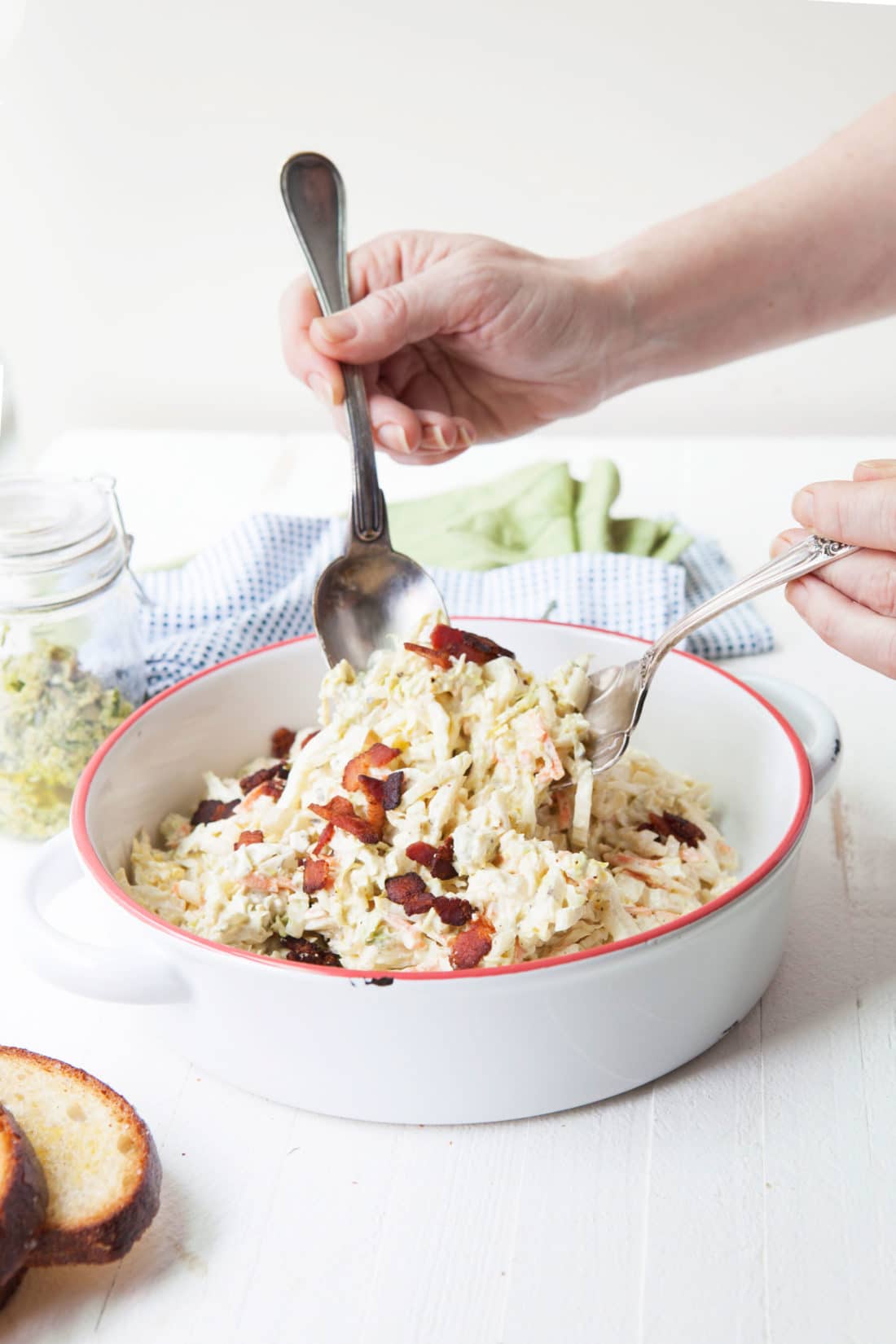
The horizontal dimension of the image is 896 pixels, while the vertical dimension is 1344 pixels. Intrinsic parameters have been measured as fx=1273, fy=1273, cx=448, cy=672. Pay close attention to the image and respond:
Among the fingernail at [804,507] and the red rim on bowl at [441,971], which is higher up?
the fingernail at [804,507]

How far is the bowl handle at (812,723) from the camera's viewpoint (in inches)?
55.2

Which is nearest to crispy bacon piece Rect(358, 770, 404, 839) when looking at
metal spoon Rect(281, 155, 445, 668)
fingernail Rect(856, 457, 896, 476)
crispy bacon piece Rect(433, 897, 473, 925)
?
crispy bacon piece Rect(433, 897, 473, 925)

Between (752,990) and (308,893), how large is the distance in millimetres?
446

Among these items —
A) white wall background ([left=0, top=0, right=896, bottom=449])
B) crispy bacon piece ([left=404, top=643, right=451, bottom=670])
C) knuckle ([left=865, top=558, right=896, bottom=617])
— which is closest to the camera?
knuckle ([left=865, top=558, right=896, bottom=617])

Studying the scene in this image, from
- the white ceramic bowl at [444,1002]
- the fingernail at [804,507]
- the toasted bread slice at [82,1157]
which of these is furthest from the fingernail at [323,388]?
the toasted bread slice at [82,1157]

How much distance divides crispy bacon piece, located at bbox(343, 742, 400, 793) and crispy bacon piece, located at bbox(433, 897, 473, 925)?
16 centimetres

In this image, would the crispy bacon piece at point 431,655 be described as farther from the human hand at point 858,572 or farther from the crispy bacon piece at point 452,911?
the human hand at point 858,572

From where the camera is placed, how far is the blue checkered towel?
2018 mm

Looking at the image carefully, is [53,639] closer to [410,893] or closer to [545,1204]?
[410,893]

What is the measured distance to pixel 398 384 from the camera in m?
2.07

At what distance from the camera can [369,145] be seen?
3092 mm

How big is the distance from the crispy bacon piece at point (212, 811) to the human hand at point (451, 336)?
0.59 metres

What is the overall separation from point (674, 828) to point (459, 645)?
0.31 metres

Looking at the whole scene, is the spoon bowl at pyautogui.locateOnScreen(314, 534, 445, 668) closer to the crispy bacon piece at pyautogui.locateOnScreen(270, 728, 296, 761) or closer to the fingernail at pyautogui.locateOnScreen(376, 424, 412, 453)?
the crispy bacon piece at pyautogui.locateOnScreen(270, 728, 296, 761)
